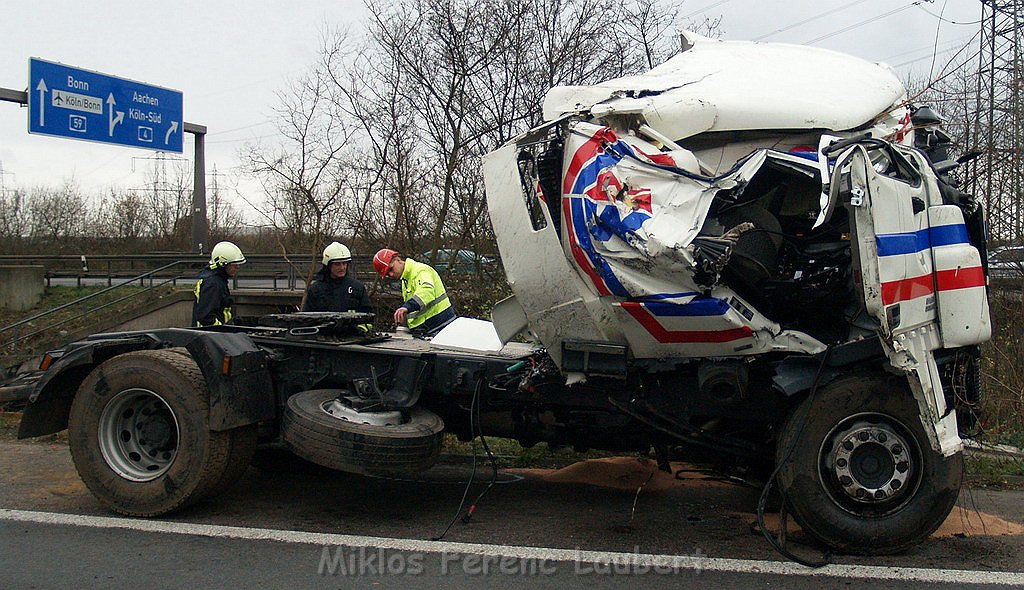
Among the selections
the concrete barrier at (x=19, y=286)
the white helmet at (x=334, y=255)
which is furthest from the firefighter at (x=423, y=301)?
the concrete barrier at (x=19, y=286)

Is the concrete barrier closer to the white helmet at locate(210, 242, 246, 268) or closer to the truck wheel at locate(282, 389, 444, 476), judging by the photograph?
the white helmet at locate(210, 242, 246, 268)

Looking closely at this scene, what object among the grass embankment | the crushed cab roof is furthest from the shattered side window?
the grass embankment

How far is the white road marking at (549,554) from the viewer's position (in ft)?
13.5

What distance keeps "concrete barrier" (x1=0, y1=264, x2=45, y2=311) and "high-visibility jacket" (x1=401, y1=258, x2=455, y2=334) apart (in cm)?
1670

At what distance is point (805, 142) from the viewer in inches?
180

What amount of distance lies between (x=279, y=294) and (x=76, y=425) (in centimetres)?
1275

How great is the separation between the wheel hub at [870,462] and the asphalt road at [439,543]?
1.13 feet

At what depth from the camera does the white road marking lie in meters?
4.12

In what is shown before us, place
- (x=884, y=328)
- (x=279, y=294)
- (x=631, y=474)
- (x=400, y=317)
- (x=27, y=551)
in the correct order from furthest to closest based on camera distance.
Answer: (x=279, y=294) < (x=400, y=317) < (x=631, y=474) < (x=27, y=551) < (x=884, y=328)

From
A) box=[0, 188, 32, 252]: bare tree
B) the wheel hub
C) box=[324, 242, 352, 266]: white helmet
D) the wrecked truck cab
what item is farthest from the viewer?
box=[0, 188, 32, 252]: bare tree

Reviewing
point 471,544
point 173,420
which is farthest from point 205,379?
point 471,544

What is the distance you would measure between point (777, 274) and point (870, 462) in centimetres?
104

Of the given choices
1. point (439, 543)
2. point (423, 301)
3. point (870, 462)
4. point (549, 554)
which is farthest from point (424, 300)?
point (870, 462)

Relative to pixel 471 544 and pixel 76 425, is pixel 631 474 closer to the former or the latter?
pixel 471 544
